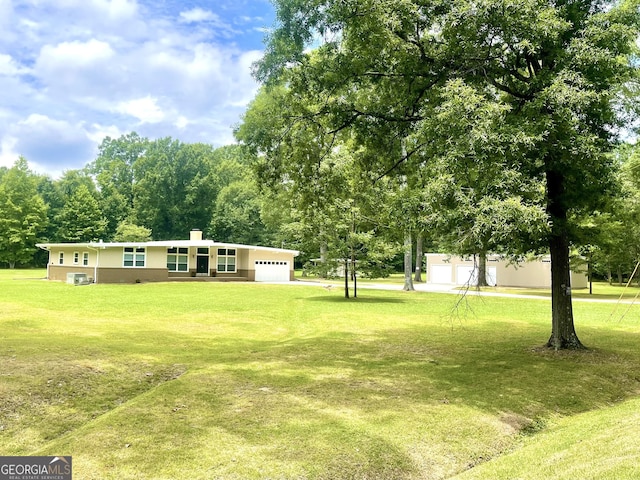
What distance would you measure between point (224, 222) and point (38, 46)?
4151 cm

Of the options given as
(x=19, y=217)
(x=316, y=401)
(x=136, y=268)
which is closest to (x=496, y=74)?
(x=316, y=401)

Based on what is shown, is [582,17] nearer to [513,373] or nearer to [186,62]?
[513,373]

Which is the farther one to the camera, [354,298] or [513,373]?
[354,298]

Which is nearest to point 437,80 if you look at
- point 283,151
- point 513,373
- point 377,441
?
point 283,151

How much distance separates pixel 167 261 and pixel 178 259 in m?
0.88

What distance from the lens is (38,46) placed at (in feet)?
56.2

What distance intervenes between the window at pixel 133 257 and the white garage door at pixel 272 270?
8.76 m

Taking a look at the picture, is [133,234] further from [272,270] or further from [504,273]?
[504,273]

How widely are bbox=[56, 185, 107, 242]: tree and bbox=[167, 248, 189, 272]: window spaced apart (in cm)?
3087

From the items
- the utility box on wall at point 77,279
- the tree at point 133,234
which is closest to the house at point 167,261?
the utility box on wall at point 77,279

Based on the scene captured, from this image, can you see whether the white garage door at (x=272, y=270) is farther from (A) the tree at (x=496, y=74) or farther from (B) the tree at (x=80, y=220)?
(B) the tree at (x=80, y=220)

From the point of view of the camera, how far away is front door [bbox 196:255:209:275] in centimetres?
3622

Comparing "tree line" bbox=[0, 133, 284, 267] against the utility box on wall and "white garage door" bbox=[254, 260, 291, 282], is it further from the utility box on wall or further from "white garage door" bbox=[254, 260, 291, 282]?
the utility box on wall

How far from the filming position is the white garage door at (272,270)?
38.7 meters
